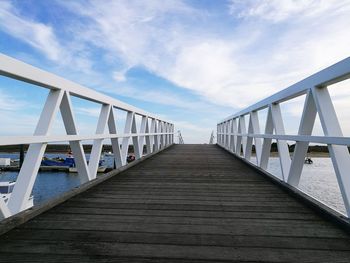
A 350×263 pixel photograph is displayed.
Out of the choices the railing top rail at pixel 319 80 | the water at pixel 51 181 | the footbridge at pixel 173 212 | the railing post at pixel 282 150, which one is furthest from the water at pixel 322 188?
the water at pixel 51 181

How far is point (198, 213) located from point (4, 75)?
177 centimetres

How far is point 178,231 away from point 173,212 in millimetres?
499

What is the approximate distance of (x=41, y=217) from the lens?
2.41 m

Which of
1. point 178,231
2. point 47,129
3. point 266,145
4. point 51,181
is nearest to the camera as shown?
point 178,231

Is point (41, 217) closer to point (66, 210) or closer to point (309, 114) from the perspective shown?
point (66, 210)

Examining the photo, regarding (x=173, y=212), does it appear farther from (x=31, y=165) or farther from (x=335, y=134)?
(x=335, y=134)

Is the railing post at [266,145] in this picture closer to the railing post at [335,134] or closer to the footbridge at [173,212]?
the footbridge at [173,212]

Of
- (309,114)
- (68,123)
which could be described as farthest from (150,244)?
(309,114)

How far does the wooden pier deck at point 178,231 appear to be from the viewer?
5.79ft

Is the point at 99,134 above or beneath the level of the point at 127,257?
above

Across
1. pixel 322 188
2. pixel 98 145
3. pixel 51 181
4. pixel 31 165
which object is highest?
pixel 98 145

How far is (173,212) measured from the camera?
2.64 metres

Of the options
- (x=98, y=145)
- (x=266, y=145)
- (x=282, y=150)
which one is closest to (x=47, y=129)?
(x=98, y=145)

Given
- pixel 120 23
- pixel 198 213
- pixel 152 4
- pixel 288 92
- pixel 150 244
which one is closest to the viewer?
pixel 150 244
